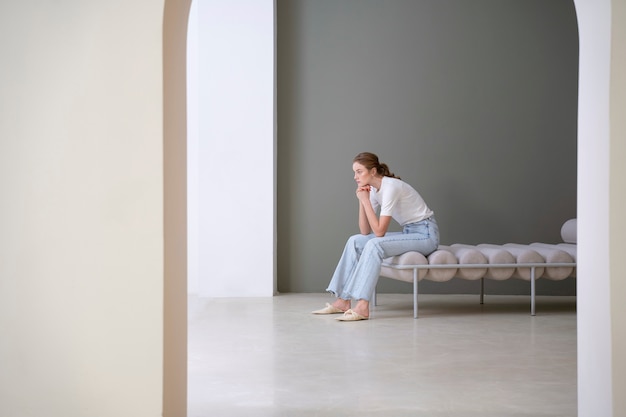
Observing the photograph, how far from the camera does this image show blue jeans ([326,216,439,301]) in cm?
561

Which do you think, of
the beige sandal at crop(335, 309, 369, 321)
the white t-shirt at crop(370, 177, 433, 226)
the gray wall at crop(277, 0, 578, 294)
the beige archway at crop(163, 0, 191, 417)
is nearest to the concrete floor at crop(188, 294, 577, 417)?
the beige sandal at crop(335, 309, 369, 321)

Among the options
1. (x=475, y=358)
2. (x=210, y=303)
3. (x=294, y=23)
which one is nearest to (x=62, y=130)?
(x=475, y=358)

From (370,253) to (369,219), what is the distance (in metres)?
0.30

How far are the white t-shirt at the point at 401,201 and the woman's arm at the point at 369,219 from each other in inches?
2.6

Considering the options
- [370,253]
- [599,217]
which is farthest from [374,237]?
[599,217]

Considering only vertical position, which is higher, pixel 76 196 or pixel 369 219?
pixel 76 196

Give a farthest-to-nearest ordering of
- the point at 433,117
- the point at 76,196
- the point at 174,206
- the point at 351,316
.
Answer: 1. the point at 433,117
2. the point at 351,316
3. the point at 174,206
4. the point at 76,196

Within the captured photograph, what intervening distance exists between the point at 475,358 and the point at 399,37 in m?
4.16

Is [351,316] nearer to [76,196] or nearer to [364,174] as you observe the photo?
[364,174]

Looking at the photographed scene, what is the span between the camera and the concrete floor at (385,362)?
10.1 feet

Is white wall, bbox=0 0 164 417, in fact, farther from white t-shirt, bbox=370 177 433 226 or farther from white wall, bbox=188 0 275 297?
white wall, bbox=188 0 275 297

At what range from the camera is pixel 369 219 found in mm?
5820

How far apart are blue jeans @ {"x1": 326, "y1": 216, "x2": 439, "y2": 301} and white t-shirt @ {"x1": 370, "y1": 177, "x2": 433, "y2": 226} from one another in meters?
0.07

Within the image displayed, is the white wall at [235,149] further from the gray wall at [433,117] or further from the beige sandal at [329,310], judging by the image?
the beige sandal at [329,310]
